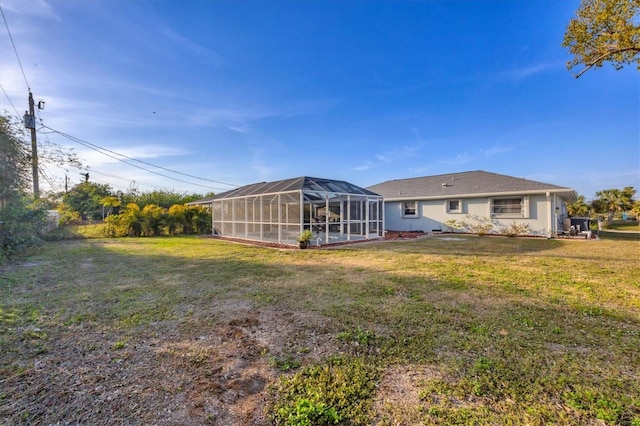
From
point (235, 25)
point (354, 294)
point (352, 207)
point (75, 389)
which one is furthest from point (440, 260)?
point (235, 25)

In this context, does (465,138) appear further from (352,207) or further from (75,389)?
(75,389)

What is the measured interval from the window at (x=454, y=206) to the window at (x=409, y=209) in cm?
201

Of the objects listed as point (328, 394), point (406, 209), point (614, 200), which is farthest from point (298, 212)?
point (614, 200)

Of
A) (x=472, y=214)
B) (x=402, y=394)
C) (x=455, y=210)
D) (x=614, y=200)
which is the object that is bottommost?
(x=402, y=394)

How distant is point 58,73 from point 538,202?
2174 cm

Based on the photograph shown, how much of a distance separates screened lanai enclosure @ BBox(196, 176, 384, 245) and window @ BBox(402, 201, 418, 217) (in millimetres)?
4087

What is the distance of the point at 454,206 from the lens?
16203mm

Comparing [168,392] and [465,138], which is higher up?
[465,138]

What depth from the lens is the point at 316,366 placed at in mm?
2566

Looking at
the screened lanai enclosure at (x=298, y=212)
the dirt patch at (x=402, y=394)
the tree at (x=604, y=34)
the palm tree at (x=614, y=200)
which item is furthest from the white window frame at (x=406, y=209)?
the palm tree at (x=614, y=200)

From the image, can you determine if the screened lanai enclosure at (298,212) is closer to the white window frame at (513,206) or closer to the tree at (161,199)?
the white window frame at (513,206)

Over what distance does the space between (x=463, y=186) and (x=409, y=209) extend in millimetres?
3506

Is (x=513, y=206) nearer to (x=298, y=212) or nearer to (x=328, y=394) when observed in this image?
(x=298, y=212)

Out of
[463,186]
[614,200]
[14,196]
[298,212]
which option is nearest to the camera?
[14,196]
